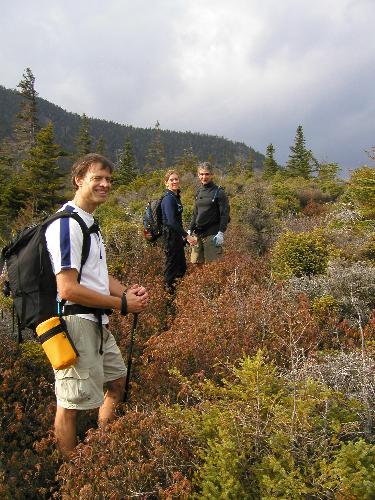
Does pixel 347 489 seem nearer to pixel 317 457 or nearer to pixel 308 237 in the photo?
pixel 317 457

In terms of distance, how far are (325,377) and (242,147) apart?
123 meters

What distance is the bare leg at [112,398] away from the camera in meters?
2.79

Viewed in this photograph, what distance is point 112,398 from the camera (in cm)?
285

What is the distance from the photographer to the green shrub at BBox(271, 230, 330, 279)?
259 inches

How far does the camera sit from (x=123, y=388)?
9.50 ft

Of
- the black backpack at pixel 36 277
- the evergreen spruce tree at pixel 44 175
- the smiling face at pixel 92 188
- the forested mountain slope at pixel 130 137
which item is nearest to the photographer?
the black backpack at pixel 36 277

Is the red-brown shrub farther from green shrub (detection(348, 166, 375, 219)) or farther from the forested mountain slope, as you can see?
the forested mountain slope

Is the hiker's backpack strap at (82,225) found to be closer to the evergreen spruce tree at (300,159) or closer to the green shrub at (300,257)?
the green shrub at (300,257)

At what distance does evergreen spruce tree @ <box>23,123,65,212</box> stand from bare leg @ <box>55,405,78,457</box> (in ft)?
77.6

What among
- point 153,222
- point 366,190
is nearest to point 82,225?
point 153,222

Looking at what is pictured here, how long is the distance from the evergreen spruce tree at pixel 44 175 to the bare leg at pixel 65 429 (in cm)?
2366

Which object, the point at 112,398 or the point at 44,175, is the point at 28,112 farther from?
the point at 112,398

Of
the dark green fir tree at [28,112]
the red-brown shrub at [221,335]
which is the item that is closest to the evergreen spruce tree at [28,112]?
A: the dark green fir tree at [28,112]

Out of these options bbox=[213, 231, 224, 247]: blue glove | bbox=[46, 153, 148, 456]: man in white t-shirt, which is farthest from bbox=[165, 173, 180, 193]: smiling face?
bbox=[46, 153, 148, 456]: man in white t-shirt
